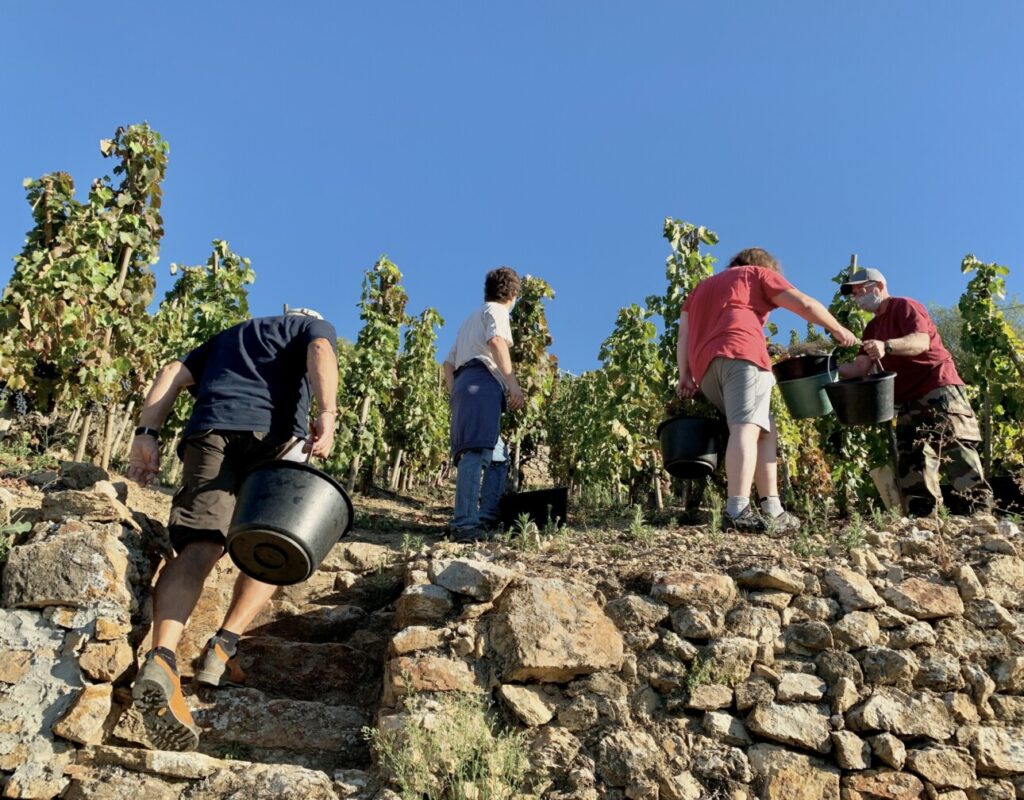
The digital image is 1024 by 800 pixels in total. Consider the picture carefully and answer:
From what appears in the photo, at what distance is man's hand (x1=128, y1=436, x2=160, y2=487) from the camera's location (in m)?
2.97

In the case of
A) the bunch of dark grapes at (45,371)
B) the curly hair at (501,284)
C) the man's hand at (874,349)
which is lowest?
the bunch of dark grapes at (45,371)

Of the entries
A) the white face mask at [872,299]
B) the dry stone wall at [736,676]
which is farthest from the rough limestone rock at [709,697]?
the white face mask at [872,299]

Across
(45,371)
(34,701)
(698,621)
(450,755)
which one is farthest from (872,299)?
(45,371)

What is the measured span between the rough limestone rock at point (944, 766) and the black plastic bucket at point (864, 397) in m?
1.86

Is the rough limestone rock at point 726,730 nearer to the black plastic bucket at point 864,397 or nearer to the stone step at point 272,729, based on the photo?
the stone step at point 272,729

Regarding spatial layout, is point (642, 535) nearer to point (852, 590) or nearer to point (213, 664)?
point (852, 590)

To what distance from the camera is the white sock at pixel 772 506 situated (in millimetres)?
3996

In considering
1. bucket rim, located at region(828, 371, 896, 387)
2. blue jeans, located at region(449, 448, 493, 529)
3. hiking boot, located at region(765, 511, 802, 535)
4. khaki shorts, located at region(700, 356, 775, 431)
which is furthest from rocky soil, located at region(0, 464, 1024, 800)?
bucket rim, located at region(828, 371, 896, 387)

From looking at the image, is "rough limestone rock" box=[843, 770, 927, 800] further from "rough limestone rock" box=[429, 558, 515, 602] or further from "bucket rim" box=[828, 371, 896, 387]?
"bucket rim" box=[828, 371, 896, 387]

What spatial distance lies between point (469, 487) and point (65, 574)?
2.05 metres

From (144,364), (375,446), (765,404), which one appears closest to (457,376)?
(765,404)

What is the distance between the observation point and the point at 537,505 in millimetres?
4961

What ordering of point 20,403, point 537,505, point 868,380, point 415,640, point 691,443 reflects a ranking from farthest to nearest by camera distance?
point 20,403 → point 537,505 → point 691,443 → point 868,380 → point 415,640

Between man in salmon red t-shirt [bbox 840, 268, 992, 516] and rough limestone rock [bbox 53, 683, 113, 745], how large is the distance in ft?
12.4
